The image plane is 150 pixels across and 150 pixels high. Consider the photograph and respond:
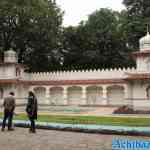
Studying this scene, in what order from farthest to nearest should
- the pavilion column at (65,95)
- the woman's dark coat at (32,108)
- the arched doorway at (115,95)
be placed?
the pavilion column at (65,95), the arched doorway at (115,95), the woman's dark coat at (32,108)

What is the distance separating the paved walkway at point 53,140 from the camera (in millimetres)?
11664

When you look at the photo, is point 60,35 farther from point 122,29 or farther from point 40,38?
point 122,29

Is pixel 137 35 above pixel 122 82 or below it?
above

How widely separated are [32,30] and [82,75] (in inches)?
433

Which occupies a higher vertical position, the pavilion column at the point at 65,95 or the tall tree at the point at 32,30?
the tall tree at the point at 32,30

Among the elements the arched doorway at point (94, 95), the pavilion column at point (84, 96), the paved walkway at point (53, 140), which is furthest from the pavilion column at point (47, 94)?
the paved walkway at point (53, 140)

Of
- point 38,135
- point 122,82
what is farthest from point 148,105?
point 38,135

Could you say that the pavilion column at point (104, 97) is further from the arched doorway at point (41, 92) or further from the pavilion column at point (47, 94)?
the arched doorway at point (41, 92)

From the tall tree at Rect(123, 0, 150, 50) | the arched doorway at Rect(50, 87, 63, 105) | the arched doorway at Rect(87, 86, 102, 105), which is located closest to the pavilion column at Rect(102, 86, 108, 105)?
the arched doorway at Rect(87, 86, 102, 105)

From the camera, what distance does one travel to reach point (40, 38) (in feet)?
150

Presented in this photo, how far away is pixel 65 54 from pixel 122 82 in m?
17.3

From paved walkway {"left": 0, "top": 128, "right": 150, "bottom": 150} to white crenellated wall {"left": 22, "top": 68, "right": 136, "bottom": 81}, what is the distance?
21135mm

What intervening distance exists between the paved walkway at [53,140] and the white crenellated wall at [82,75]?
21.1 metres

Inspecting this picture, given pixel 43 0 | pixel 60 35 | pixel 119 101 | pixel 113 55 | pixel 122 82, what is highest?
pixel 43 0
